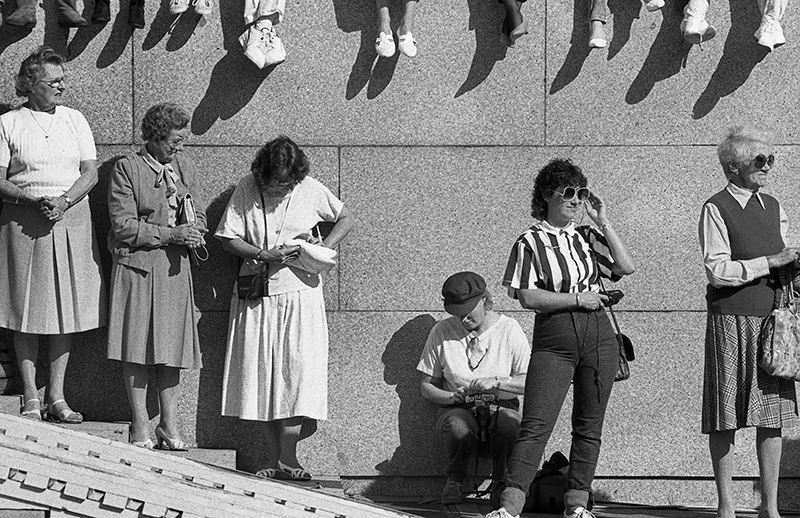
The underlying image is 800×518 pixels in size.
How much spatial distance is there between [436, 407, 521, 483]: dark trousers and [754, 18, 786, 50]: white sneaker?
293 centimetres

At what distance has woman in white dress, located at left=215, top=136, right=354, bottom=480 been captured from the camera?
8.38 meters

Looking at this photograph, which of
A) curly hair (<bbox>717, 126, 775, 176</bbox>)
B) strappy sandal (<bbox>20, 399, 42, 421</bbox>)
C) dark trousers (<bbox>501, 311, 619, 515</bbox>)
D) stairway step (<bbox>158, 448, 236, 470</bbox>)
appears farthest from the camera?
stairway step (<bbox>158, 448, 236, 470</bbox>)

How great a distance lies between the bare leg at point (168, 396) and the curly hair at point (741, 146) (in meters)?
3.64

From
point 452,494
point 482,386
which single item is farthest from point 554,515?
point 482,386

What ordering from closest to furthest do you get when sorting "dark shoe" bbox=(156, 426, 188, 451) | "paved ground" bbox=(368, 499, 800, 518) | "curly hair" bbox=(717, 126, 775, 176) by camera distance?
"curly hair" bbox=(717, 126, 775, 176) < "paved ground" bbox=(368, 499, 800, 518) < "dark shoe" bbox=(156, 426, 188, 451)

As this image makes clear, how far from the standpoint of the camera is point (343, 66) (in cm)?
901

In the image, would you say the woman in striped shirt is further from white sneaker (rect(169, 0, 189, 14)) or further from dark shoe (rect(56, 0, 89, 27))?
dark shoe (rect(56, 0, 89, 27))

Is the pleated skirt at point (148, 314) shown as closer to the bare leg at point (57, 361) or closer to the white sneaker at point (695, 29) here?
the bare leg at point (57, 361)

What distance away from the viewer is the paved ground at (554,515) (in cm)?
780

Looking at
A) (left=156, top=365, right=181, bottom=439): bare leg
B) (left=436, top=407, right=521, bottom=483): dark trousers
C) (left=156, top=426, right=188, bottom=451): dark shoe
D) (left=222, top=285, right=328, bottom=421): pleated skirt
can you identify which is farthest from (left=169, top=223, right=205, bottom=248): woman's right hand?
(left=436, top=407, right=521, bottom=483): dark trousers

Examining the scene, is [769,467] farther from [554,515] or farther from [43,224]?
[43,224]

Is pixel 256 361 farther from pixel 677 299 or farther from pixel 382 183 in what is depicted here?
pixel 677 299

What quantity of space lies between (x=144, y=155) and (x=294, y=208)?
102cm

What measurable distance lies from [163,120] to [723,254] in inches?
139
